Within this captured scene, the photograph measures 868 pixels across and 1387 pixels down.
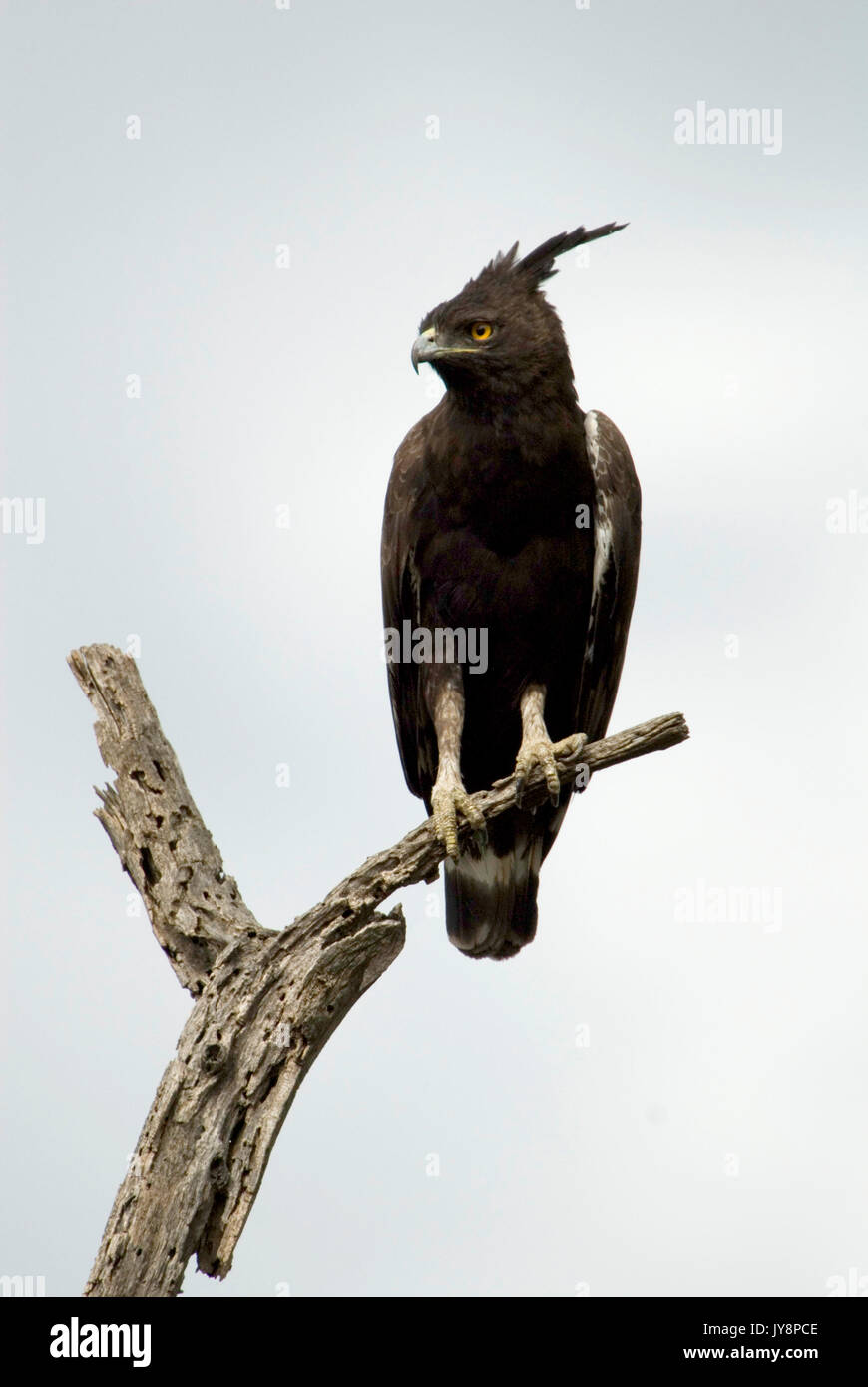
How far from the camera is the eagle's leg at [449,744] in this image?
7.90 metres

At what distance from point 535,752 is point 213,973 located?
227 centimetres

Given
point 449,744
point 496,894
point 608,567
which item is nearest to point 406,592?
point 449,744

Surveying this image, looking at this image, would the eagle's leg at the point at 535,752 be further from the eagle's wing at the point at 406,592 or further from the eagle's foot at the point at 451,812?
the eagle's wing at the point at 406,592

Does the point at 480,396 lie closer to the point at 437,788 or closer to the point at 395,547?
the point at 395,547

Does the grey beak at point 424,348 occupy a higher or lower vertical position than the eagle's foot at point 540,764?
higher

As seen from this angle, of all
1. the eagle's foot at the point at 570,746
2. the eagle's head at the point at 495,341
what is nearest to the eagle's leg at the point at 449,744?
the eagle's foot at the point at 570,746

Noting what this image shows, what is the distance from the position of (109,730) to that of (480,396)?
2861mm

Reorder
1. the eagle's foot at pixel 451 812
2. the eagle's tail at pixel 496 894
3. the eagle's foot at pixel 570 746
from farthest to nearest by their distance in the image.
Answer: the eagle's tail at pixel 496 894
the eagle's foot at pixel 570 746
the eagle's foot at pixel 451 812

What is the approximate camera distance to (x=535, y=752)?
825cm

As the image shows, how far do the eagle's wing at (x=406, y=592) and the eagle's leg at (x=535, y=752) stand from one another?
687 millimetres

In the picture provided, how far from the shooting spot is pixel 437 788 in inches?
320

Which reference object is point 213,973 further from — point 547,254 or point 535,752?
point 547,254

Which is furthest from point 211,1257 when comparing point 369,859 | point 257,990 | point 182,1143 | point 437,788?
point 437,788

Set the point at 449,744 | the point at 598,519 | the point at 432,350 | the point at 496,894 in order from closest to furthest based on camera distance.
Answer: the point at 432,350, the point at 449,744, the point at 598,519, the point at 496,894
